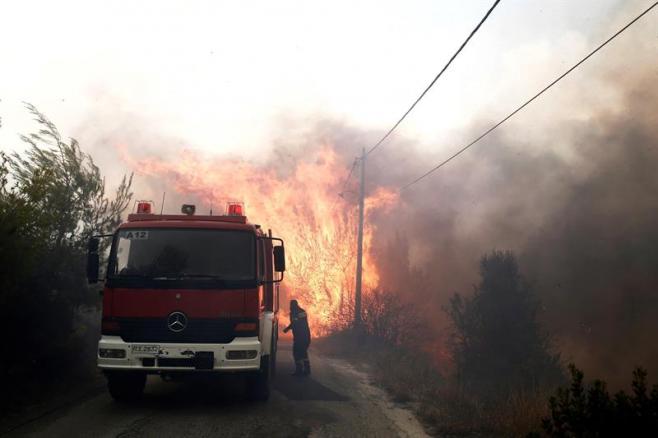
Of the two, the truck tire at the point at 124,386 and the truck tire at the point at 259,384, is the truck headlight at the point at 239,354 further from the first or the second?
the truck tire at the point at 124,386

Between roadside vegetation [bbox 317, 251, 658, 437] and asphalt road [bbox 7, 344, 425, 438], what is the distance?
0.83 metres

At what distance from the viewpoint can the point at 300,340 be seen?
13094 millimetres

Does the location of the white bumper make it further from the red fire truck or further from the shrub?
the shrub

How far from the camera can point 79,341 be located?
1182cm

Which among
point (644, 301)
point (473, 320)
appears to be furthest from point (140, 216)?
point (644, 301)

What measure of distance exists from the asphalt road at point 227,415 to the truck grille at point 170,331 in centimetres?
111

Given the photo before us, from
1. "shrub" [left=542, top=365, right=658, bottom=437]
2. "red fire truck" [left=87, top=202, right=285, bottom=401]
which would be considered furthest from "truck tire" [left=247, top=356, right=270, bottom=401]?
"shrub" [left=542, top=365, right=658, bottom=437]

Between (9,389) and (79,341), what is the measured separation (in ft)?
8.37

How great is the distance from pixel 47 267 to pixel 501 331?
2390 centimetres

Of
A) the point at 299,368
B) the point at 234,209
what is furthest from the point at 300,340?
the point at 234,209

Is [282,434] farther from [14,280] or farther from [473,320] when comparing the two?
[473,320]

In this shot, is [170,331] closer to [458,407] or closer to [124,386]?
[124,386]

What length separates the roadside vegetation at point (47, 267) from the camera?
29.1 ft

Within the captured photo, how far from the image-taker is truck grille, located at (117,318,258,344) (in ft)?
27.4
